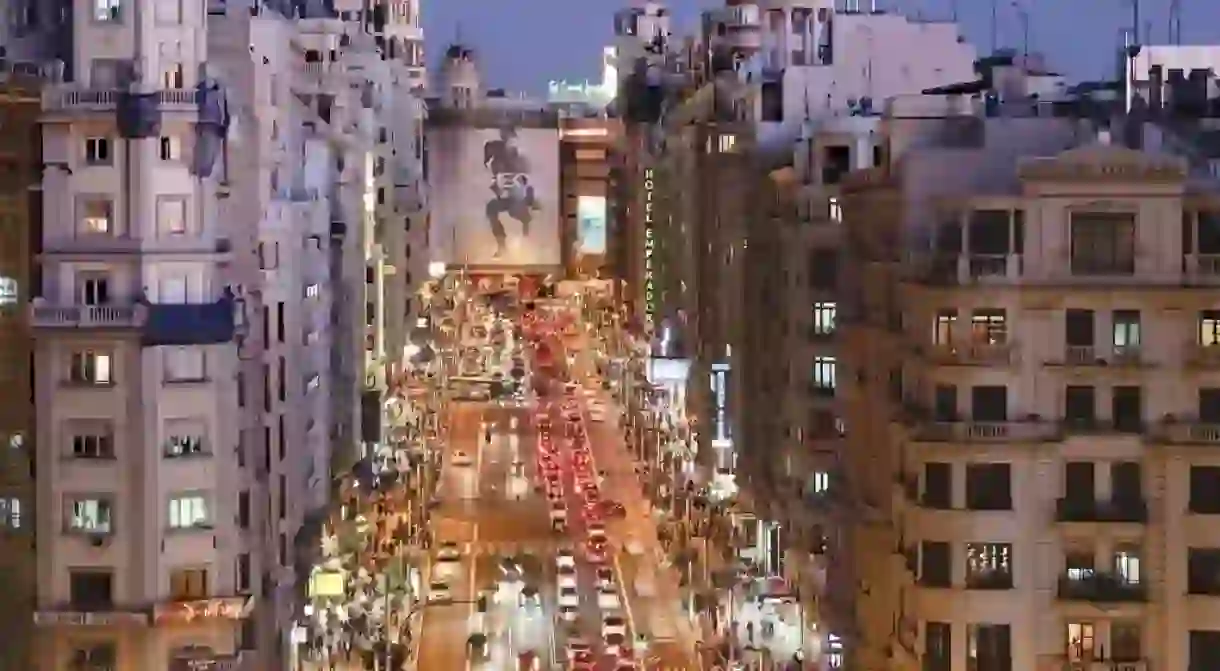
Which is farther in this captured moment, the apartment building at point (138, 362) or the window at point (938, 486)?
the apartment building at point (138, 362)

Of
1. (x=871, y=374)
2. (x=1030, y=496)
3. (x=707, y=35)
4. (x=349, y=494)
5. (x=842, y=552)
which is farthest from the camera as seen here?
(x=707, y=35)

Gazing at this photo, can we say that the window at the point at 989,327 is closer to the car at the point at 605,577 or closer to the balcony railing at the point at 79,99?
the balcony railing at the point at 79,99

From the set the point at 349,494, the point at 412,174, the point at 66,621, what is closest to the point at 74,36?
the point at 66,621

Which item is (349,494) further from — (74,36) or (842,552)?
(74,36)

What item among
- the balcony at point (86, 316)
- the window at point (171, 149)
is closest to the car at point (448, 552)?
the window at point (171, 149)

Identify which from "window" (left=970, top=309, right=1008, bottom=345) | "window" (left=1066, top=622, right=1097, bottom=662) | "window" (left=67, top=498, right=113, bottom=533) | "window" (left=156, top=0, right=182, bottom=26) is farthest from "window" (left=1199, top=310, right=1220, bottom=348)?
"window" (left=67, top=498, right=113, bottom=533)
